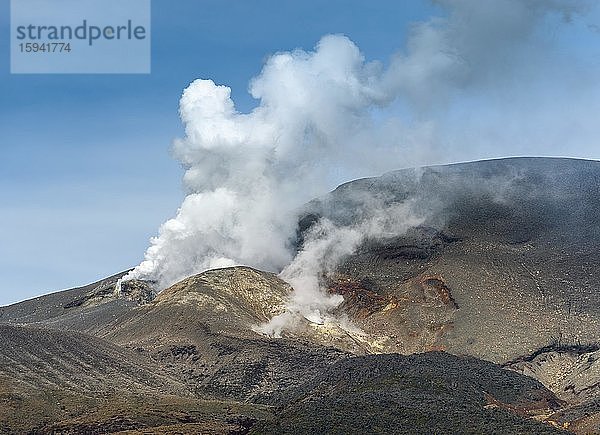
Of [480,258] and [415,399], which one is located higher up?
[480,258]

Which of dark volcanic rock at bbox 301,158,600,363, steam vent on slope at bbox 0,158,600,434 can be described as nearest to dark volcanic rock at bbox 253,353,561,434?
steam vent on slope at bbox 0,158,600,434

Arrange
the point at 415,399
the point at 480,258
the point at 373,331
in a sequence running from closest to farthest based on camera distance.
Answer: the point at 415,399 < the point at 373,331 < the point at 480,258

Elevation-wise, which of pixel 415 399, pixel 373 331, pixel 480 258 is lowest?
pixel 415 399

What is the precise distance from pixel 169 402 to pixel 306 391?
11.7 m

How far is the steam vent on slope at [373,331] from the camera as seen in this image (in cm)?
6153

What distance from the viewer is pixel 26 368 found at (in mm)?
73500

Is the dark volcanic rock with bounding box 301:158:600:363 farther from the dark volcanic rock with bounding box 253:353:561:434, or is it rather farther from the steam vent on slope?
the dark volcanic rock with bounding box 253:353:561:434

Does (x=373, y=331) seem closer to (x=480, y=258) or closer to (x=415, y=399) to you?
(x=480, y=258)

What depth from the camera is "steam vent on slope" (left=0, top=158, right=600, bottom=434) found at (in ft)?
202

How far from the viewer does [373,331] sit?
103812mm

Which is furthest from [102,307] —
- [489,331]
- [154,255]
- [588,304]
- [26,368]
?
[588,304]

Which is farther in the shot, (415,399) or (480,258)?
(480,258)

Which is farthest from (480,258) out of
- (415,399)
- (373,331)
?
(415,399)

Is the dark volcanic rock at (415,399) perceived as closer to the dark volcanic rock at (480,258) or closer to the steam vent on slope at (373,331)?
the steam vent on slope at (373,331)
